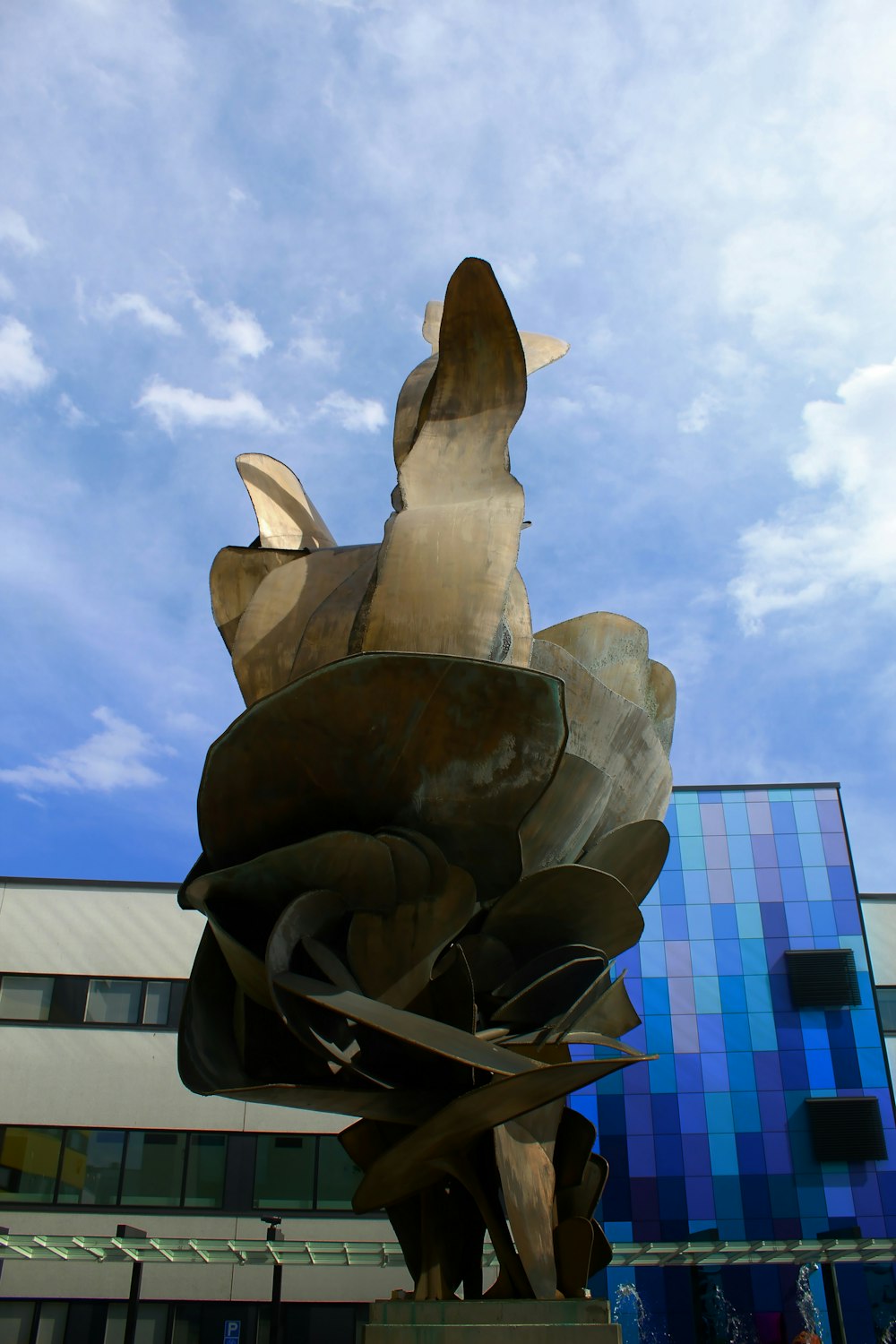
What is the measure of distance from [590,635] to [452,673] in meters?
4.26

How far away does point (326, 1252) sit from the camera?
63.5ft

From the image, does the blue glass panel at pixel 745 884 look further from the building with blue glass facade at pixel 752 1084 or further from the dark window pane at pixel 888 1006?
the dark window pane at pixel 888 1006

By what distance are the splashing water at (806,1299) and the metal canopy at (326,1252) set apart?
69cm

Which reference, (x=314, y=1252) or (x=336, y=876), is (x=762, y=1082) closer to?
(x=314, y=1252)

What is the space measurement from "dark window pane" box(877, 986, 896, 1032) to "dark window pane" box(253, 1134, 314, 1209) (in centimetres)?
1391

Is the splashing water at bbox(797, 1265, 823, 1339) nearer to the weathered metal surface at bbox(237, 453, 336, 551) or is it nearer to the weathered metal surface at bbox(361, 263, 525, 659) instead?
the weathered metal surface at bbox(237, 453, 336, 551)

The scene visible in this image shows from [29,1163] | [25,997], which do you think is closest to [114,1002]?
[25,997]

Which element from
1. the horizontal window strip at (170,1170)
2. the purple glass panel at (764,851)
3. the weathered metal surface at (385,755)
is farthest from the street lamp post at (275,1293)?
the purple glass panel at (764,851)

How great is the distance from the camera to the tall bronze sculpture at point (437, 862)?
6816mm

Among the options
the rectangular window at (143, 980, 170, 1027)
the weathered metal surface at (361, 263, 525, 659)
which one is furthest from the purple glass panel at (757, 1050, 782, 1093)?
the weathered metal surface at (361, 263, 525, 659)

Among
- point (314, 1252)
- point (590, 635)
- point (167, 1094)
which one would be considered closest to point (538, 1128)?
point (590, 635)

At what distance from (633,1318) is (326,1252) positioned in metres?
8.61

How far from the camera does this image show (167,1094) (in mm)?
22453

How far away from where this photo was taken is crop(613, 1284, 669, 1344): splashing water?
2381 centimetres
